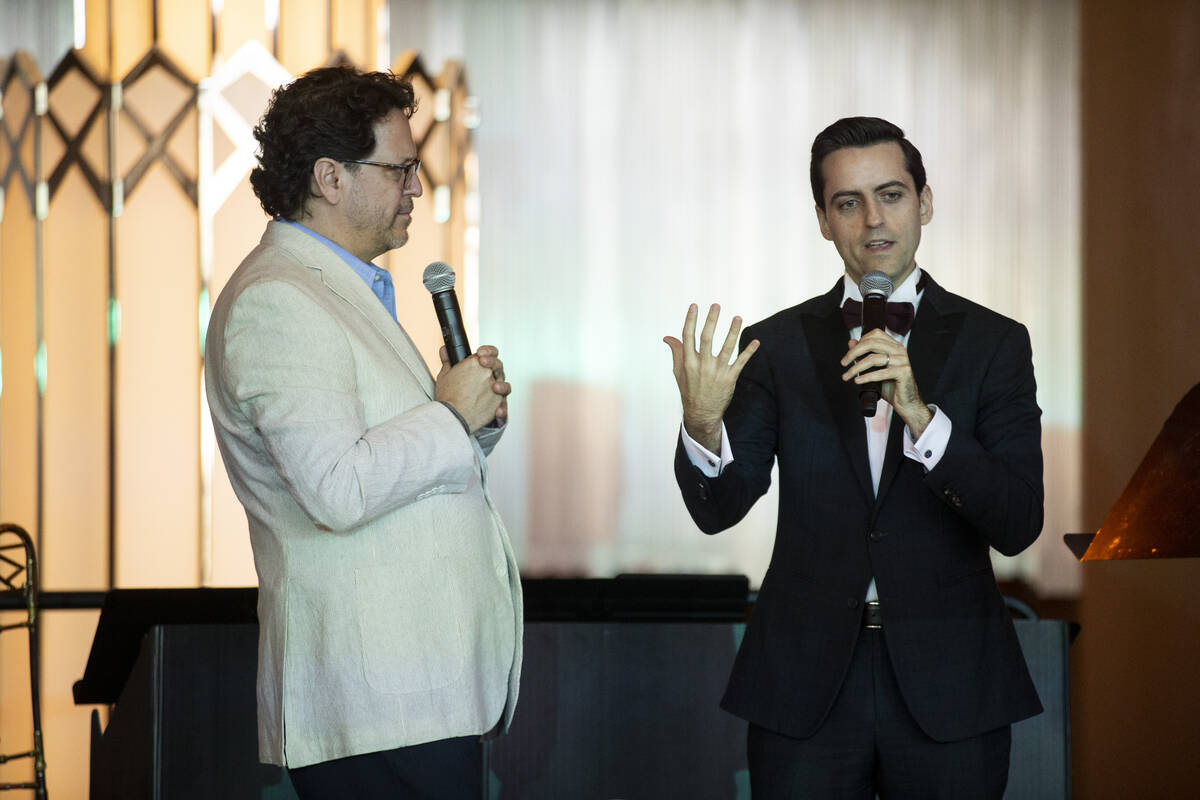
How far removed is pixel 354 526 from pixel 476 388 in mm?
247

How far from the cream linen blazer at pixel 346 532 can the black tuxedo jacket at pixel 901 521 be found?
1.41 ft

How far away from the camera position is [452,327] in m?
1.77

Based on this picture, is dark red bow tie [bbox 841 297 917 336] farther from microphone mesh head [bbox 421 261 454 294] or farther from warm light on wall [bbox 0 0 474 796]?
warm light on wall [bbox 0 0 474 796]

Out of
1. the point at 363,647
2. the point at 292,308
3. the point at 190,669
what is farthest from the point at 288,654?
the point at 190,669

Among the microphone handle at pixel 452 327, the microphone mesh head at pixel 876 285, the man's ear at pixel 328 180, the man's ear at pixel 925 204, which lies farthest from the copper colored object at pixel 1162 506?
the man's ear at pixel 328 180

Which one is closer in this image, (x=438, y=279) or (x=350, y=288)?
(x=350, y=288)

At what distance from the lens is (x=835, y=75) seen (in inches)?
188

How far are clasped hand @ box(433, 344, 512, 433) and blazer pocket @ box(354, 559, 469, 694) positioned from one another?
203 mm

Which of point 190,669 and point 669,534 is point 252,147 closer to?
point 669,534

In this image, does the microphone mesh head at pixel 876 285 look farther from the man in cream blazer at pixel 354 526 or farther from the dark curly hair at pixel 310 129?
the dark curly hair at pixel 310 129

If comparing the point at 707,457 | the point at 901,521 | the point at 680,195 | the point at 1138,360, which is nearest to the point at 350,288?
the point at 707,457

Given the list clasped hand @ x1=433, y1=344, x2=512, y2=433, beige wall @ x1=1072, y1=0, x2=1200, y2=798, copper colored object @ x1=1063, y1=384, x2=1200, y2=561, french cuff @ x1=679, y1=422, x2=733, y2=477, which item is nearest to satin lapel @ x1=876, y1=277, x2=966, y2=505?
french cuff @ x1=679, y1=422, x2=733, y2=477

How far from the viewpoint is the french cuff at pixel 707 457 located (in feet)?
5.96

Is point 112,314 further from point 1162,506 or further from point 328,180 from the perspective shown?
point 1162,506
